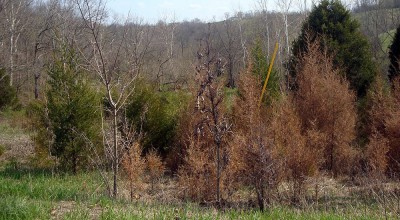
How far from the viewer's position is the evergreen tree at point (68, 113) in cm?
1511

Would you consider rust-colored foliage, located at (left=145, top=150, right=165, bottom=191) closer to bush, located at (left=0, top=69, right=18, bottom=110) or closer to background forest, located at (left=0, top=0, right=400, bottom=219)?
background forest, located at (left=0, top=0, right=400, bottom=219)

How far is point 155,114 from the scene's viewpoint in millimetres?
17703

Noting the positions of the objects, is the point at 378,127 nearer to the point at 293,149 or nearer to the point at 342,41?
the point at 293,149

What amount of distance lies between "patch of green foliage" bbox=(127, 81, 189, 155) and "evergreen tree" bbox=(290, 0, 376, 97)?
20.2ft

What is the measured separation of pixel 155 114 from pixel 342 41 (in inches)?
362

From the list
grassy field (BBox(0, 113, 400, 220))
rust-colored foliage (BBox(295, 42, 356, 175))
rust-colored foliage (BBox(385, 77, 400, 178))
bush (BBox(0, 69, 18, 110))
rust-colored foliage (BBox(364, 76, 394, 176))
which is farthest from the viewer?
bush (BBox(0, 69, 18, 110))

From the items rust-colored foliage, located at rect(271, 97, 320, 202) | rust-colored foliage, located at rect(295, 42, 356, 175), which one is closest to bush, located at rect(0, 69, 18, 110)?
rust-colored foliage, located at rect(295, 42, 356, 175)

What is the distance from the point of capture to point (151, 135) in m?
17.6

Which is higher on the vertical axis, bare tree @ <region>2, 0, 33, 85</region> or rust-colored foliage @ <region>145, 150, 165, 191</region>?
bare tree @ <region>2, 0, 33, 85</region>

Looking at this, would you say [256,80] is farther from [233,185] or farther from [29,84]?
[29,84]

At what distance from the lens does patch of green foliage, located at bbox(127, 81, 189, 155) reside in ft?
57.1

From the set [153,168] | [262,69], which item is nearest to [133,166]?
[153,168]

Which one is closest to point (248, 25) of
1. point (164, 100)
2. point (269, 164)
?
point (164, 100)

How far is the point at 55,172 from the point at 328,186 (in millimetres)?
8446
